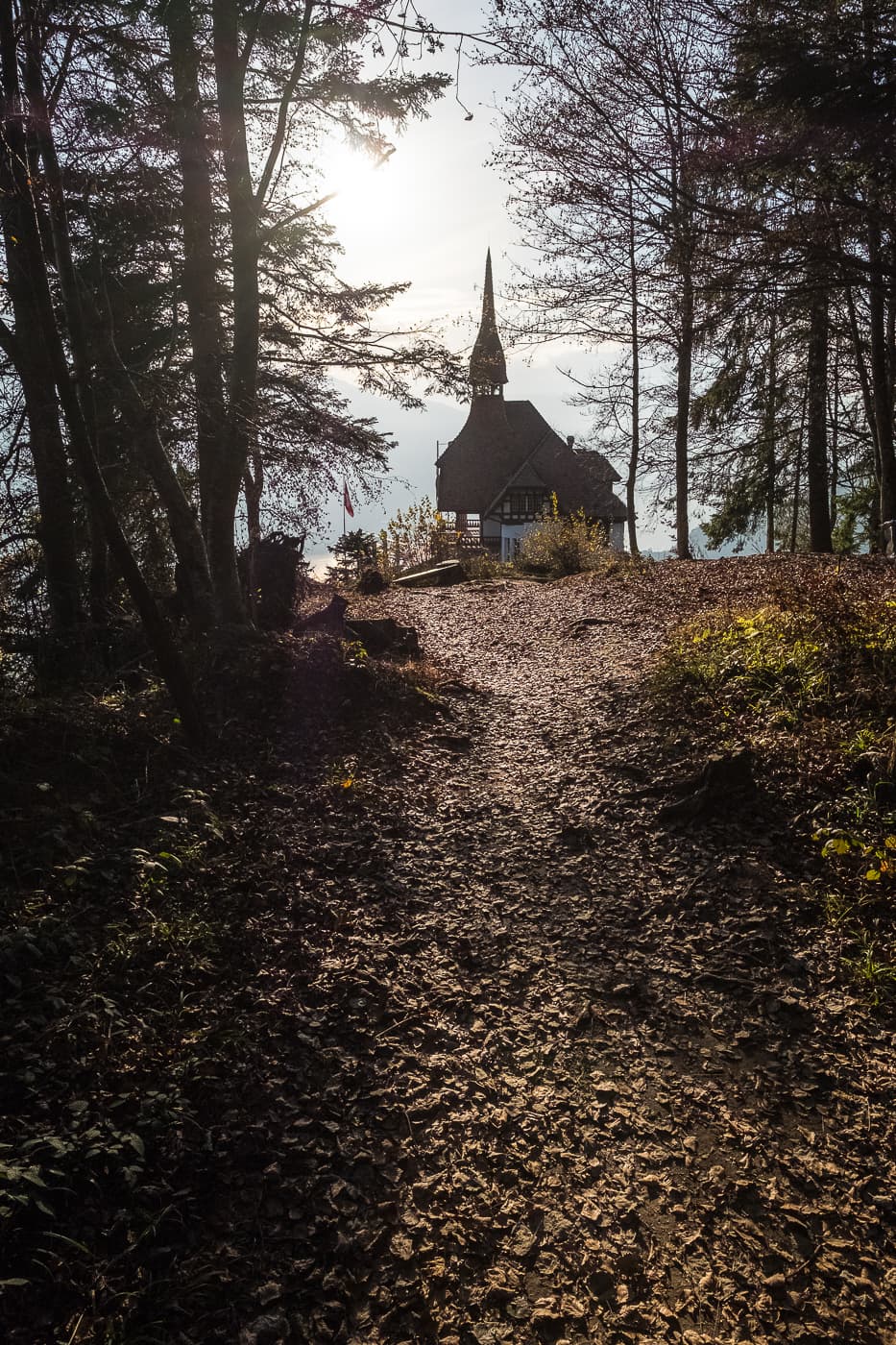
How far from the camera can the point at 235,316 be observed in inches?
271

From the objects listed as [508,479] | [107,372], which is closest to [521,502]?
[508,479]

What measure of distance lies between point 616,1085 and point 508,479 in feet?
119

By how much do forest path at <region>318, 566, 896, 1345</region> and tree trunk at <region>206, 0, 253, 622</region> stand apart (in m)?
3.35

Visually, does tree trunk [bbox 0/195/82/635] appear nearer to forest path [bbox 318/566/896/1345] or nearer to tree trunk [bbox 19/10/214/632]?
tree trunk [bbox 19/10/214/632]

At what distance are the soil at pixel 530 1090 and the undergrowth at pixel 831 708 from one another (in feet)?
0.56

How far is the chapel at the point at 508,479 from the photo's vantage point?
117 feet

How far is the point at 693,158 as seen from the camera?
5293 mm

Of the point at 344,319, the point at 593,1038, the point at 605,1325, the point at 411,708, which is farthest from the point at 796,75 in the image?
the point at 605,1325

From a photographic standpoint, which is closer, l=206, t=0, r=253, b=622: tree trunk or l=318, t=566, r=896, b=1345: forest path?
l=318, t=566, r=896, b=1345: forest path

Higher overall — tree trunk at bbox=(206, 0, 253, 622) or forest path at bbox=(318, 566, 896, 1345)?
tree trunk at bbox=(206, 0, 253, 622)

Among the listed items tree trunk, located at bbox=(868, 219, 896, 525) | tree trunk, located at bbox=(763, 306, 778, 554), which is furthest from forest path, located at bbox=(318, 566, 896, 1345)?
tree trunk, located at bbox=(763, 306, 778, 554)

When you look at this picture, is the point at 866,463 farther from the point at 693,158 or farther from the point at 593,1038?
the point at 593,1038

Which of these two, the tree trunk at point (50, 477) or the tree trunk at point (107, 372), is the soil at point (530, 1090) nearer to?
the tree trunk at point (107, 372)

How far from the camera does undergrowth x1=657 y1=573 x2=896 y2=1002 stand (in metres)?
3.71
